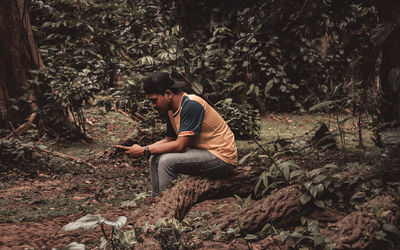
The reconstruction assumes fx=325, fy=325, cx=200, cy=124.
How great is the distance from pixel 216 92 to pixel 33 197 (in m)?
5.36

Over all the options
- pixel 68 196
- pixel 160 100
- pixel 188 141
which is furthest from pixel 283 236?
pixel 68 196

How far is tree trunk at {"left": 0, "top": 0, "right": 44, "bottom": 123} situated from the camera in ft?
18.1

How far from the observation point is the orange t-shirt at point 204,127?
3.14 metres

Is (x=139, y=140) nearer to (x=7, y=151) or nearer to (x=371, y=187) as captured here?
(x=7, y=151)

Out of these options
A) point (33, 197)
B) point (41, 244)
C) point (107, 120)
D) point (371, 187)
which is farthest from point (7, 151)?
point (371, 187)

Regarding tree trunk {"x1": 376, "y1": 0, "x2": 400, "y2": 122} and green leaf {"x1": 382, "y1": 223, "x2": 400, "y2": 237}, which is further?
tree trunk {"x1": 376, "y1": 0, "x2": 400, "y2": 122}

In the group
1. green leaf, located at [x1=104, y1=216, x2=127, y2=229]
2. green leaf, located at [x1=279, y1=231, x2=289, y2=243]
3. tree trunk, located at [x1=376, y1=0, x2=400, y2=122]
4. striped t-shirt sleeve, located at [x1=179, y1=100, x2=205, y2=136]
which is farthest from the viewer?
striped t-shirt sleeve, located at [x1=179, y1=100, x2=205, y2=136]

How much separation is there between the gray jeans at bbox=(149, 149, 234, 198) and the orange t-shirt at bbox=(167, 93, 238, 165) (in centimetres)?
8

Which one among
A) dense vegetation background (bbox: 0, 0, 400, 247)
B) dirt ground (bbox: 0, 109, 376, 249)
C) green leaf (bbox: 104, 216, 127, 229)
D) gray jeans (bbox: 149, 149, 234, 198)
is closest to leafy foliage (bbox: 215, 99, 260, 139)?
dense vegetation background (bbox: 0, 0, 400, 247)

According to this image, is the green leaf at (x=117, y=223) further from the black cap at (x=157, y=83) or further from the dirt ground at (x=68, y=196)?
the black cap at (x=157, y=83)

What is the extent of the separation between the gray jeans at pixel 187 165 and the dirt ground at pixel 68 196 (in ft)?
1.45

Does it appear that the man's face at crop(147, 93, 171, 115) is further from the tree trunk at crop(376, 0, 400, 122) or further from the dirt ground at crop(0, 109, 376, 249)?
the tree trunk at crop(376, 0, 400, 122)

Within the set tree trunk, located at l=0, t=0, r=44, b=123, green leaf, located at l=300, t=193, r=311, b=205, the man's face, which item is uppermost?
tree trunk, located at l=0, t=0, r=44, b=123

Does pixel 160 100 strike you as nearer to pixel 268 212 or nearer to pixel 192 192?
pixel 192 192
